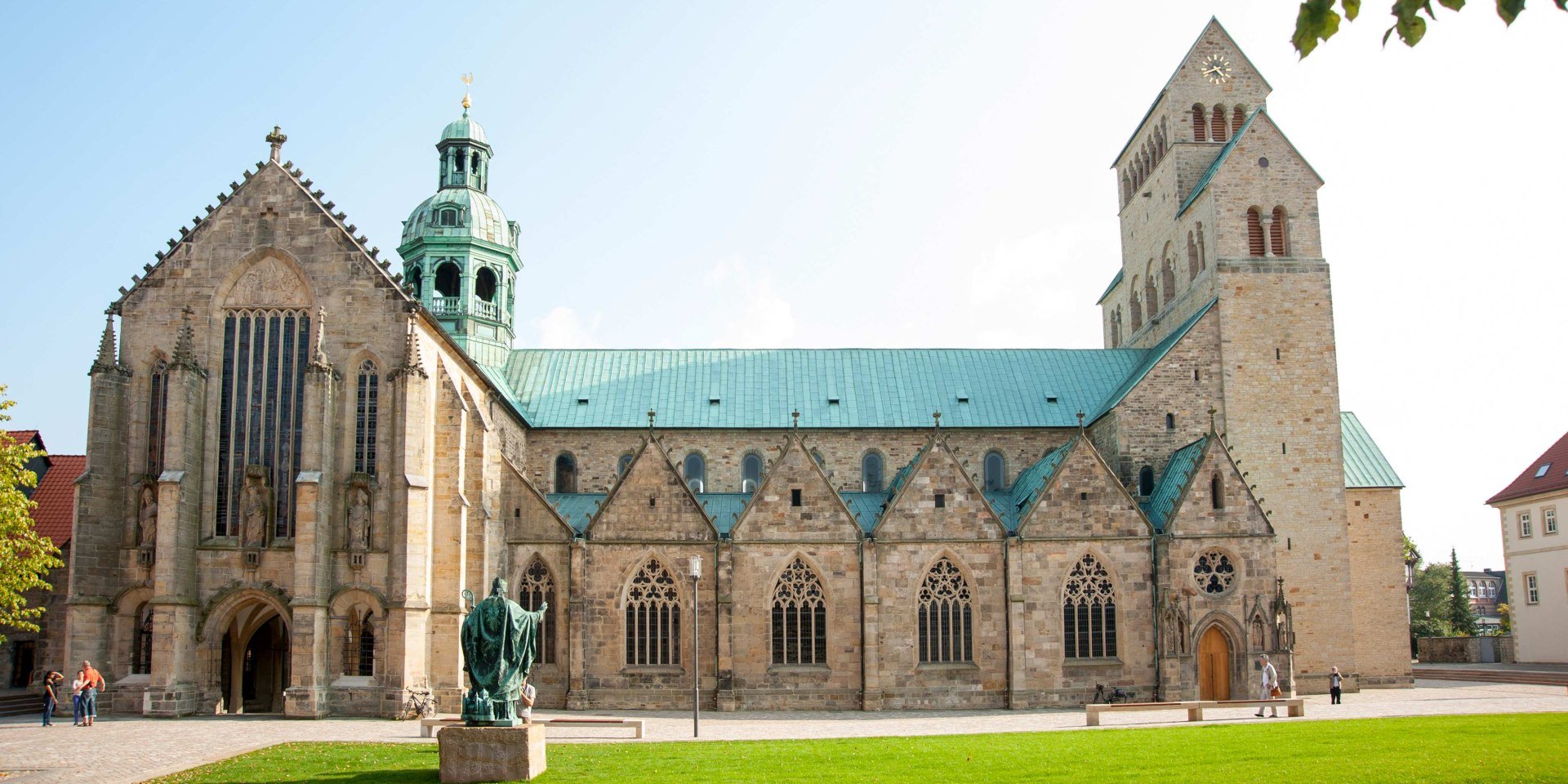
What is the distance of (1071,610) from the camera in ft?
129

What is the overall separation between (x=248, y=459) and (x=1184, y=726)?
27.1 metres

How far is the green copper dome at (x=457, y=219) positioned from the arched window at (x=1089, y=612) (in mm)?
25804

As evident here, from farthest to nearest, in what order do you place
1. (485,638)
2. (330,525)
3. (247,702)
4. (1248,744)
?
(247,702) → (330,525) → (1248,744) → (485,638)

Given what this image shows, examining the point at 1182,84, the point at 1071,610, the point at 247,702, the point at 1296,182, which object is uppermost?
the point at 1182,84

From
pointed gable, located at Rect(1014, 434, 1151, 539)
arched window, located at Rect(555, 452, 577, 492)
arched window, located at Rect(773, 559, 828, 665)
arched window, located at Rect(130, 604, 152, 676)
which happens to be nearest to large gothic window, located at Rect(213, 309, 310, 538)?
arched window, located at Rect(130, 604, 152, 676)

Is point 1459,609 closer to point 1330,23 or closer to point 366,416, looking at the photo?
point 366,416

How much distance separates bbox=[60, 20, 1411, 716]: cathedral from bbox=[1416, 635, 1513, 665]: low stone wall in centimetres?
1867

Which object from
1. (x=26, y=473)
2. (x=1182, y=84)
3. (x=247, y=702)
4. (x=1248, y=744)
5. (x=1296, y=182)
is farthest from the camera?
(x=1182, y=84)

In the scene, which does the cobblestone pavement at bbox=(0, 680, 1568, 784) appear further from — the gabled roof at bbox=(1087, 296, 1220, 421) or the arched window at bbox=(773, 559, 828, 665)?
the gabled roof at bbox=(1087, 296, 1220, 421)

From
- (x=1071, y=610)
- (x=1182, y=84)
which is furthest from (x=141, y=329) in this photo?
(x=1182, y=84)

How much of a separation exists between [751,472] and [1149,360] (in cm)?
1648

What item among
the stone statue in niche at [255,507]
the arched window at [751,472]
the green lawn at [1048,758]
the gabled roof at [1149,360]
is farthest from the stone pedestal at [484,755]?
the gabled roof at [1149,360]

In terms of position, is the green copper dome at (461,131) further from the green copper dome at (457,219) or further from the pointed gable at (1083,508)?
the pointed gable at (1083,508)

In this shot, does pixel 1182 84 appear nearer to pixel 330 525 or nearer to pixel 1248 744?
pixel 1248 744
